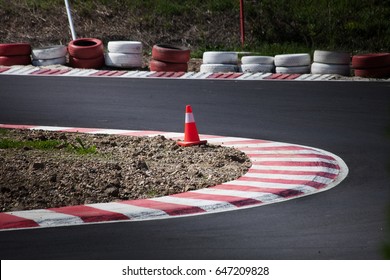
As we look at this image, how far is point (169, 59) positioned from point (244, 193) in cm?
1088

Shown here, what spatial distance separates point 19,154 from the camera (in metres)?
12.9

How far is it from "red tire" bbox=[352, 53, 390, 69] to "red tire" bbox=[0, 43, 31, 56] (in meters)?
6.71

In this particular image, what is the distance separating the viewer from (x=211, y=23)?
88.6ft

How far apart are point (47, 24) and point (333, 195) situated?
1805cm

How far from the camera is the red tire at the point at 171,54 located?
21328 millimetres

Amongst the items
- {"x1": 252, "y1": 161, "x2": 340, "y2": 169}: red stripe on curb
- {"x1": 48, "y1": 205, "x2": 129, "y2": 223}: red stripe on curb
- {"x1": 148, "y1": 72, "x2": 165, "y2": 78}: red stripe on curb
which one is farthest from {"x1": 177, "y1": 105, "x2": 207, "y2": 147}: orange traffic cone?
{"x1": 148, "y1": 72, "x2": 165, "y2": 78}: red stripe on curb

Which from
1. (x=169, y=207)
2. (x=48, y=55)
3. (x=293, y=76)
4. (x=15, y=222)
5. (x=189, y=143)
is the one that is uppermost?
(x=15, y=222)

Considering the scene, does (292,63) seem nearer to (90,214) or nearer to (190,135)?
(190,135)

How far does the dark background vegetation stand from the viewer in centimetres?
2547

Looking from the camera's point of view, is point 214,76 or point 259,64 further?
point 259,64

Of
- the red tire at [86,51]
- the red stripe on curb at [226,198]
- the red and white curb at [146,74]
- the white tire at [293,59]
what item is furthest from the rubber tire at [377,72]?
the red stripe on curb at [226,198]

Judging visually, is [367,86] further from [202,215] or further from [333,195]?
[202,215]

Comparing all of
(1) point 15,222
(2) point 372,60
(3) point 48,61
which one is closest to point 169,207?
(1) point 15,222

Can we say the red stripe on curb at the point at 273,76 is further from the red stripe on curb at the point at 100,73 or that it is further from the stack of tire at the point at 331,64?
the red stripe on curb at the point at 100,73
